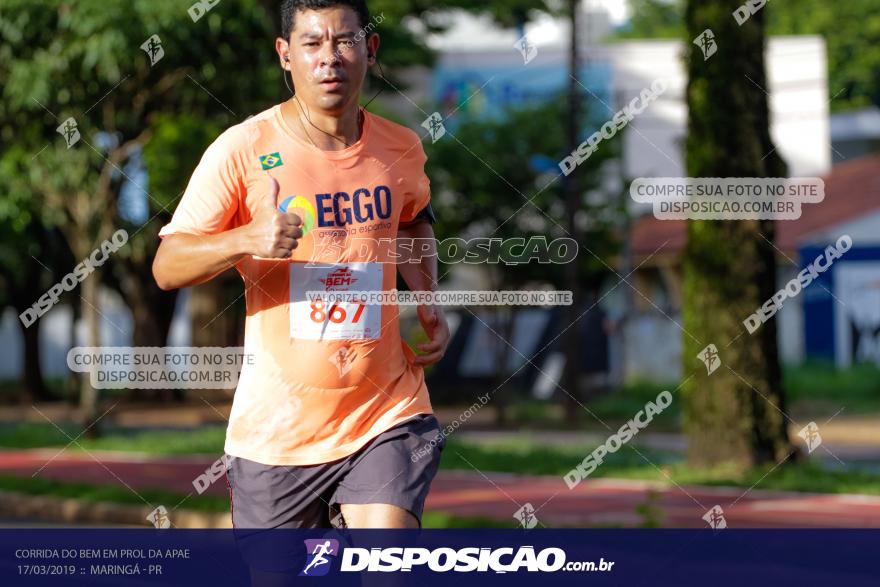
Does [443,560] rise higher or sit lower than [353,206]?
lower

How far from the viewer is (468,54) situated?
4041cm

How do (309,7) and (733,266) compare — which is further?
(733,266)

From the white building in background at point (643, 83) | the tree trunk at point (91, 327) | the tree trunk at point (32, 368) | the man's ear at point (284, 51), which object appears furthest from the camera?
the white building in background at point (643, 83)

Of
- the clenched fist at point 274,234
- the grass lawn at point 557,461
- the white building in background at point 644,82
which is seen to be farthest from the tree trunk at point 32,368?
the clenched fist at point 274,234

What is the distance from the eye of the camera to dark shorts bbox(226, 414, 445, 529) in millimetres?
3500

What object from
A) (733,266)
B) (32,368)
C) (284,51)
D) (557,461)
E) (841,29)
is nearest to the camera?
(284,51)

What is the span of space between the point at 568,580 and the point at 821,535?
94cm

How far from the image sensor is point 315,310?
11.7 ft

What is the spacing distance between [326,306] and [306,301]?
0.05m

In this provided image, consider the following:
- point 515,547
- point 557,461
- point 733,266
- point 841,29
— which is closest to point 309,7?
point 515,547

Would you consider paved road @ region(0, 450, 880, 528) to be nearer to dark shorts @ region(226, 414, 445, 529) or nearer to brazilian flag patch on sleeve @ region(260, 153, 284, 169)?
dark shorts @ region(226, 414, 445, 529)

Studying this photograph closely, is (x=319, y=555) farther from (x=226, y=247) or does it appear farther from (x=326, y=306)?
(x=226, y=247)

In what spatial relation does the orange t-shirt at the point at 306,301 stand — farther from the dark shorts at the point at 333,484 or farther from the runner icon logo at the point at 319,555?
the runner icon logo at the point at 319,555

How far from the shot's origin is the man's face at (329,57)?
139 inches
